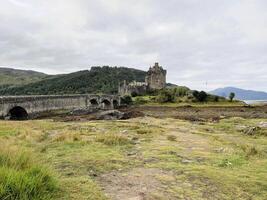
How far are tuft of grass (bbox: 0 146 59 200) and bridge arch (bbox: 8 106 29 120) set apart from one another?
177ft

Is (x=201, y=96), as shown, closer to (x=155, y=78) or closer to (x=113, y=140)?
(x=155, y=78)

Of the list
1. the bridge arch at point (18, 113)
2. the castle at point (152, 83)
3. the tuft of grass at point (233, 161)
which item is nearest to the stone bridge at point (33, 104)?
the bridge arch at point (18, 113)

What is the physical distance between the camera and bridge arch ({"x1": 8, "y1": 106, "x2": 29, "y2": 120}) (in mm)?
60656

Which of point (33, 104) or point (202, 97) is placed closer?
point (33, 104)

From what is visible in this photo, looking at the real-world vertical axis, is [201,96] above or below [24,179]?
above

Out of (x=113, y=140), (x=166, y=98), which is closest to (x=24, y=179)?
(x=113, y=140)

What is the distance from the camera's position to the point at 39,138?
20.5 metres

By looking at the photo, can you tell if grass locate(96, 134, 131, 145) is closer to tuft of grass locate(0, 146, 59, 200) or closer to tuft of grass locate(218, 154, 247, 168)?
tuft of grass locate(218, 154, 247, 168)

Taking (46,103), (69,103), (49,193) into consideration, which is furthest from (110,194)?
(69,103)

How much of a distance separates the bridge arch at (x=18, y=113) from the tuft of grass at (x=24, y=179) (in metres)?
53.9

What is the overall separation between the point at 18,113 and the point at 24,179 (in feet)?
195

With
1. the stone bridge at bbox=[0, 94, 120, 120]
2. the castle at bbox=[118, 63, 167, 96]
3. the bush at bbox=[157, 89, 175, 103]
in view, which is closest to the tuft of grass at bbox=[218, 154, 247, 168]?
the stone bridge at bbox=[0, 94, 120, 120]

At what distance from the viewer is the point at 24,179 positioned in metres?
6.98

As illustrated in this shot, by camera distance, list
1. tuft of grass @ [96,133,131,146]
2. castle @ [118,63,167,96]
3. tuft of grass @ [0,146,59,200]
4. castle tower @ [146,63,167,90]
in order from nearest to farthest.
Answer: tuft of grass @ [0,146,59,200] < tuft of grass @ [96,133,131,146] < castle @ [118,63,167,96] < castle tower @ [146,63,167,90]
